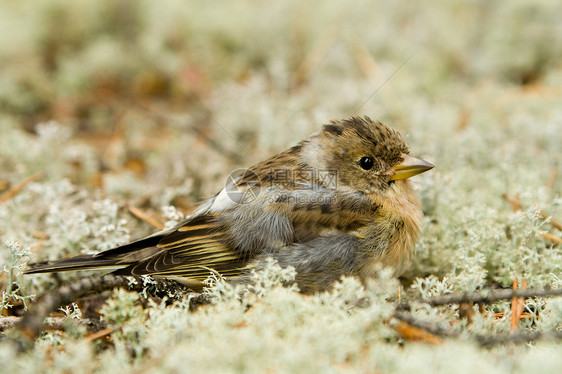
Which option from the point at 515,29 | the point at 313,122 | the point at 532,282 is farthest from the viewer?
the point at 515,29

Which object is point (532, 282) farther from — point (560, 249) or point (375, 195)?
point (375, 195)

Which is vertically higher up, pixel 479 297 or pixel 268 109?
pixel 268 109

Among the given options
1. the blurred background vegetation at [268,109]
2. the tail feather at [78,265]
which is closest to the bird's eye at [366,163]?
the blurred background vegetation at [268,109]

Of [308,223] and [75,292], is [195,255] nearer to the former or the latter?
[308,223]

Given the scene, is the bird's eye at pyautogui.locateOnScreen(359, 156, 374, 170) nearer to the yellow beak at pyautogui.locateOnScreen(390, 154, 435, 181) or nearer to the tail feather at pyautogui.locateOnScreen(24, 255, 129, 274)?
the yellow beak at pyautogui.locateOnScreen(390, 154, 435, 181)

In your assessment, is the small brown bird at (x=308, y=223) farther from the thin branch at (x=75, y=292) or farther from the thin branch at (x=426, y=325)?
the thin branch at (x=426, y=325)

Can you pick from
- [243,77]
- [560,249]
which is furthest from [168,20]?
[560,249]

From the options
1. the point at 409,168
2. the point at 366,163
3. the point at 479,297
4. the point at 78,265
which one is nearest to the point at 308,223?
the point at 366,163
